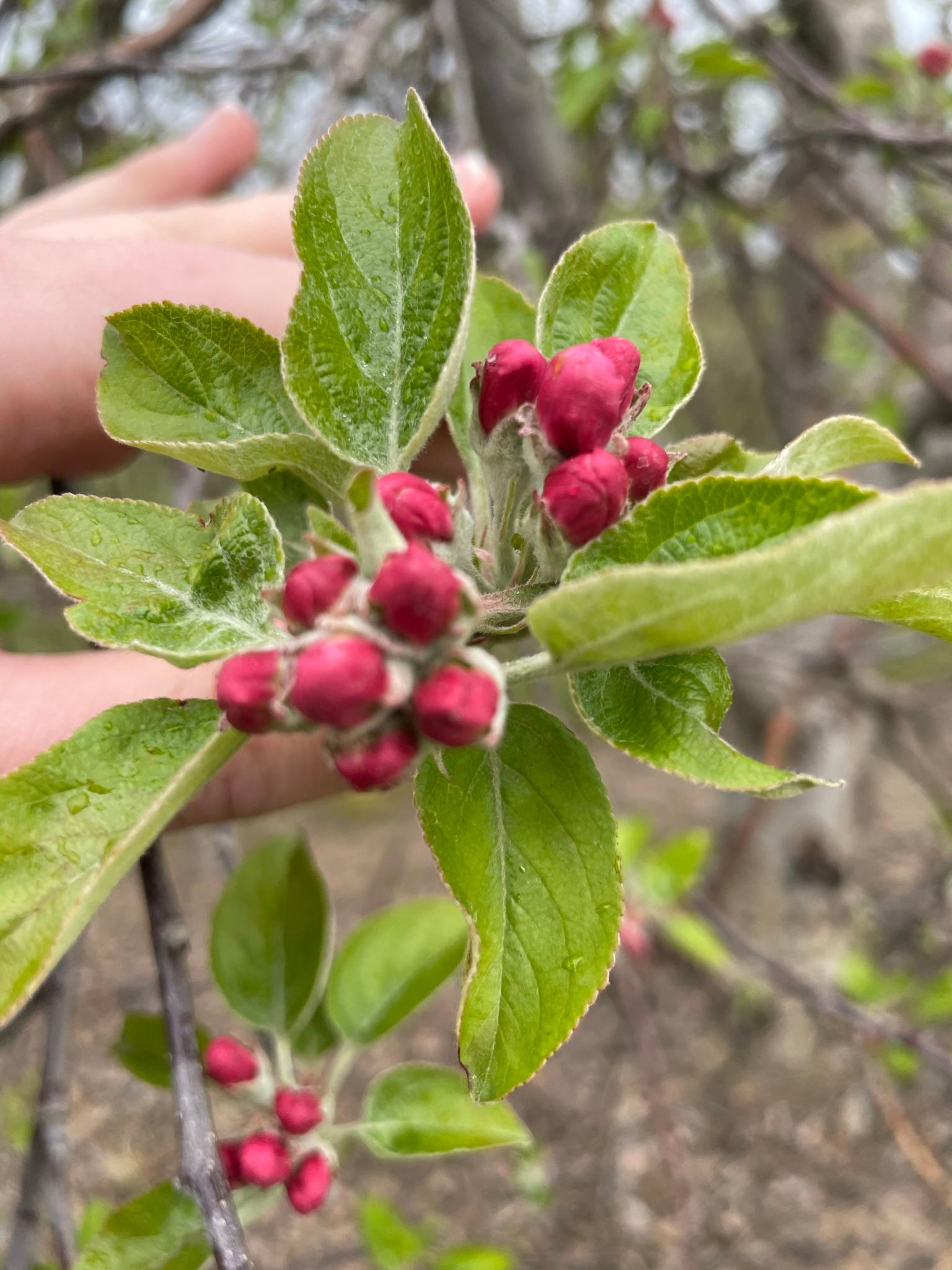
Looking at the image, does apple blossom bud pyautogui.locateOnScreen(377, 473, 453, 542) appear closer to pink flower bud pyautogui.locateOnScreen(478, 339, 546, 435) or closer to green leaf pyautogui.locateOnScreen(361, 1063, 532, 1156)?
→ pink flower bud pyautogui.locateOnScreen(478, 339, 546, 435)

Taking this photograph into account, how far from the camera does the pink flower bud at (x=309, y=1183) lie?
48.5 inches

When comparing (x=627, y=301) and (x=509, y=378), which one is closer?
(x=509, y=378)

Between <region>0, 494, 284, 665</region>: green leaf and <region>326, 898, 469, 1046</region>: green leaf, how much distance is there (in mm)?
895

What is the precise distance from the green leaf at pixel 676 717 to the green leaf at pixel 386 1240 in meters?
2.00

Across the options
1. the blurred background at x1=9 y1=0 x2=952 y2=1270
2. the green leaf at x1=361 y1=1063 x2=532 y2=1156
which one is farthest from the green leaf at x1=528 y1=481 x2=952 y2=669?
the blurred background at x1=9 y1=0 x2=952 y2=1270

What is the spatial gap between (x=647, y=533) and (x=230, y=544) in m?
0.32

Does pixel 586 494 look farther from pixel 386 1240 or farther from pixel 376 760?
pixel 386 1240

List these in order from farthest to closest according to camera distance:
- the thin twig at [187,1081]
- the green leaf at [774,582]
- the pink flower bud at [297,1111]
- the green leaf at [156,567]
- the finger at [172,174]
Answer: the finger at [172,174], the pink flower bud at [297,1111], the thin twig at [187,1081], the green leaf at [156,567], the green leaf at [774,582]

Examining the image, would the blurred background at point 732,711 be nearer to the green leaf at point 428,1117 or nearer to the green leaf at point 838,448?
the green leaf at point 428,1117

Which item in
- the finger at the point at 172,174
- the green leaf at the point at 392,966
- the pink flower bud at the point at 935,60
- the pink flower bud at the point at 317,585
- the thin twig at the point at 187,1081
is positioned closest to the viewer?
the pink flower bud at the point at 317,585

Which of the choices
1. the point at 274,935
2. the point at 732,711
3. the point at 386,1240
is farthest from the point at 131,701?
the point at 732,711

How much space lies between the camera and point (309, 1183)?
49.2 inches

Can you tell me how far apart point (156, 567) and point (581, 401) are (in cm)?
36

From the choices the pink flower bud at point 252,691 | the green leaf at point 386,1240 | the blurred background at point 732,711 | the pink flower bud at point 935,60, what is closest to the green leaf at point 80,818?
the pink flower bud at point 252,691
